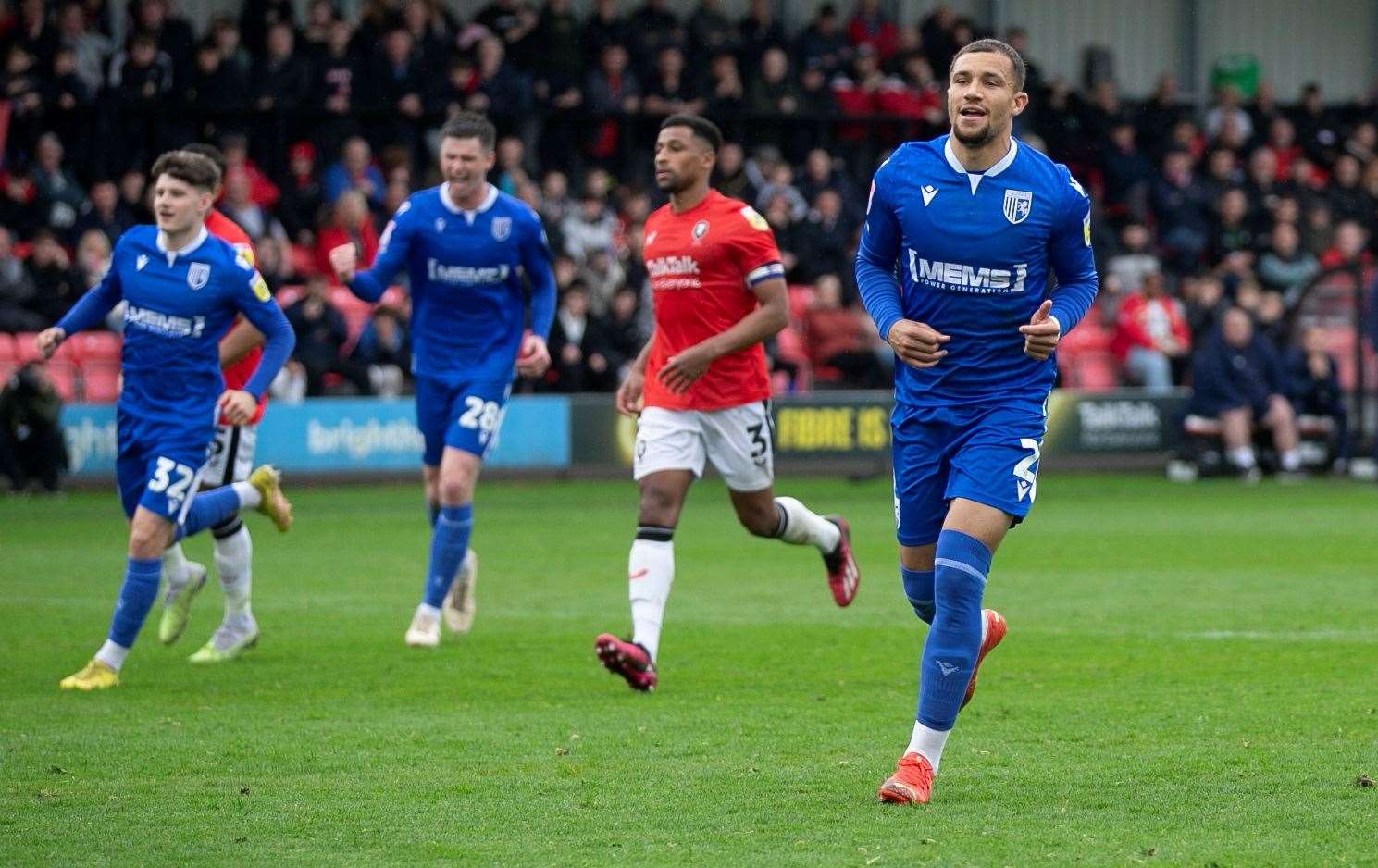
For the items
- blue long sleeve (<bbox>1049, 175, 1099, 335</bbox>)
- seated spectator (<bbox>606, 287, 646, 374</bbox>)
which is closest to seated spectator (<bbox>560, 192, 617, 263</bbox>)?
seated spectator (<bbox>606, 287, 646, 374</bbox>)

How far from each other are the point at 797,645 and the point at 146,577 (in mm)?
2982

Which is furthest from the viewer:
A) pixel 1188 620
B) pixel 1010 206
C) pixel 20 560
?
pixel 20 560

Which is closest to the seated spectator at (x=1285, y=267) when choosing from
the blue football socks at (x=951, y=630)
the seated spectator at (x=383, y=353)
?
the seated spectator at (x=383, y=353)

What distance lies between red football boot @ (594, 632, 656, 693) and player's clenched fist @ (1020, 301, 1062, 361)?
7.83 feet

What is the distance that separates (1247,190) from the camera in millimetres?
28406

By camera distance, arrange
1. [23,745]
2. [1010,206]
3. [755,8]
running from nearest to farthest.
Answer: [1010,206] < [23,745] < [755,8]

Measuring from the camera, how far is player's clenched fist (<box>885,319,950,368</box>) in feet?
21.0

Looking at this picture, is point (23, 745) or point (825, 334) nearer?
point (23, 745)

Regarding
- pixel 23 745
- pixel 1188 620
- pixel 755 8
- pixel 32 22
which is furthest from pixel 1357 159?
pixel 23 745

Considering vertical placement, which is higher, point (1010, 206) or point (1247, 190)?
point (1010, 206)

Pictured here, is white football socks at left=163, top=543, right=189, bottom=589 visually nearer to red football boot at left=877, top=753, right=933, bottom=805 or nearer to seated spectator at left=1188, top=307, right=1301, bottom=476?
red football boot at left=877, top=753, right=933, bottom=805

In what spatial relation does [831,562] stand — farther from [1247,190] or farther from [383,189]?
[1247,190]

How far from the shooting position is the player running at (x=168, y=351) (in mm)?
8789

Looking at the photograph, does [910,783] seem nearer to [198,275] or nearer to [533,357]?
[198,275]
